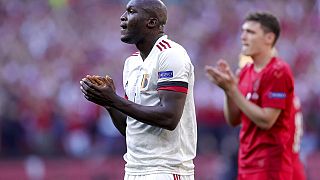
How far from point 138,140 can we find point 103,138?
10.9 meters

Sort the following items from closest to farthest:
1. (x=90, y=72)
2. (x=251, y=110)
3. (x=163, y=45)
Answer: (x=163, y=45), (x=251, y=110), (x=90, y=72)

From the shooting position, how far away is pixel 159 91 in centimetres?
556

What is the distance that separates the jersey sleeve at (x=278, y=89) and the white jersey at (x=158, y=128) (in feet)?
5.28

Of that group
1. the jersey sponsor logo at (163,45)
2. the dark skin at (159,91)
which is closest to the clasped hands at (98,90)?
the dark skin at (159,91)

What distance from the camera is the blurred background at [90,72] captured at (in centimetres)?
1598

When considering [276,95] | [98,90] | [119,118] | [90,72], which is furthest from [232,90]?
[90,72]

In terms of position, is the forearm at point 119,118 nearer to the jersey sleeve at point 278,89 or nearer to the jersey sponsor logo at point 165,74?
the jersey sponsor logo at point 165,74

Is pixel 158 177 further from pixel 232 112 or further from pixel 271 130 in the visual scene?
pixel 232 112

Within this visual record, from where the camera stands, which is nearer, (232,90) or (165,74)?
(165,74)

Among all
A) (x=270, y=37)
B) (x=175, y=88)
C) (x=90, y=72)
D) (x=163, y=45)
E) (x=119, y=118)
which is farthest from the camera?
(x=90, y=72)

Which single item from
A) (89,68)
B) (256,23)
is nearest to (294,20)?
(89,68)

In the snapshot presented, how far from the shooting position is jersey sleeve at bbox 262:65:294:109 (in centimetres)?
726

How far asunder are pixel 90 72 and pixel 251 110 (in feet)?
37.9

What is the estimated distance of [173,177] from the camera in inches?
223
